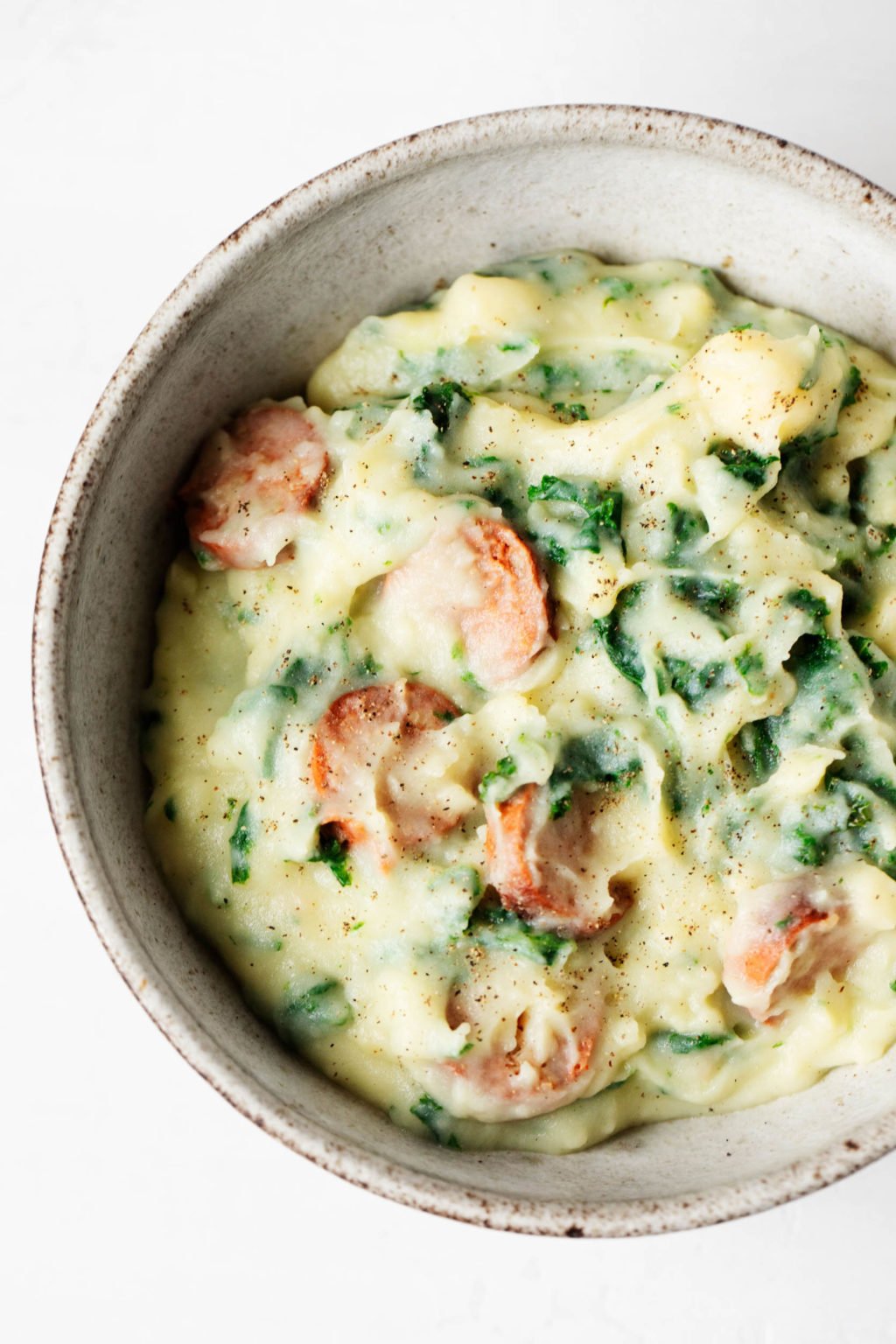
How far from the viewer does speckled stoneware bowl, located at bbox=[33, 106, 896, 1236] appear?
262cm

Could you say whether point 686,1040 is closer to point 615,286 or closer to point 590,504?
point 590,504

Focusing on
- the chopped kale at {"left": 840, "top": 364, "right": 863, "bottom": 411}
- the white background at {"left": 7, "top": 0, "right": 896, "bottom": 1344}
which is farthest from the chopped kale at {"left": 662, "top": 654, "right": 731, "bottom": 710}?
the white background at {"left": 7, "top": 0, "right": 896, "bottom": 1344}

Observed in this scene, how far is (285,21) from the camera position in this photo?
3756 mm

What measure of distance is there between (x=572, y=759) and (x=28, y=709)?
163 centimetres

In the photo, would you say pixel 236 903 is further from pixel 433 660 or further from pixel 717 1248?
pixel 717 1248

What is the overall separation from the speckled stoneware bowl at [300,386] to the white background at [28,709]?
0.72 metres

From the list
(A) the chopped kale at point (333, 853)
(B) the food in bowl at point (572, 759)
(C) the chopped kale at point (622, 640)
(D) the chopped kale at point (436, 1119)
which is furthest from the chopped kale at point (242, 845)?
(C) the chopped kale at point (622, 640)

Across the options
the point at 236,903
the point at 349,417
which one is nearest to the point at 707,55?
the point at 349,417

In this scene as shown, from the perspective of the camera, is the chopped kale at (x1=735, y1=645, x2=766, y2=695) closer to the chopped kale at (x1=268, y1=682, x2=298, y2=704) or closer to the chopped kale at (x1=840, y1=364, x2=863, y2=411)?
the chopped kale at (x1=840, y1=364, x2=863, y2=411)

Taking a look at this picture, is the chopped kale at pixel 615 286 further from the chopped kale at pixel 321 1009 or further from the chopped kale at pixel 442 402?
the chopped kale at pixel 321 1009

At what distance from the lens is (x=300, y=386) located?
3275 mm

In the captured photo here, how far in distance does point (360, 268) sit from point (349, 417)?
17.0 inches

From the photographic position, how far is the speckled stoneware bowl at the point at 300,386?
2619 mm

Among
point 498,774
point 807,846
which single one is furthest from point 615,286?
point 807,846
